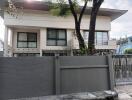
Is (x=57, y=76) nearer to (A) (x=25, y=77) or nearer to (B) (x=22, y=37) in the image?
(A) (x=25, y=77)

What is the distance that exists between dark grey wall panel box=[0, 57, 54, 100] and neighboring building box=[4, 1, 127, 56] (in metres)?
10.7

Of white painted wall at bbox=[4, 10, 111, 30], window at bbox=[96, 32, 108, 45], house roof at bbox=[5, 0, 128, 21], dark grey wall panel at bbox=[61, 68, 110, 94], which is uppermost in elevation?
house roof at bbox=[5, 0, 128, 21]

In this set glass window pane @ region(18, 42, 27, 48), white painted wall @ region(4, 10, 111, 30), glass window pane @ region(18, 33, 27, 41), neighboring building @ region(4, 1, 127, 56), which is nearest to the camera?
white painted wall @ region(4, 10, 111, 30)

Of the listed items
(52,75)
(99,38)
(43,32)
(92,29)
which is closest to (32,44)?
(43,32)

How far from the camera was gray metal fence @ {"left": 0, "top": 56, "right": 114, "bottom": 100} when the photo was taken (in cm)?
668

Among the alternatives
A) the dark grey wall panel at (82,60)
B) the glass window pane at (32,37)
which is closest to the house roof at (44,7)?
the glass window pane at (32,37)

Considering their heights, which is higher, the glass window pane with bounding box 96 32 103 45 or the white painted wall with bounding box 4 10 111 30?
the white painted wall with bounding box 4 10 111 30

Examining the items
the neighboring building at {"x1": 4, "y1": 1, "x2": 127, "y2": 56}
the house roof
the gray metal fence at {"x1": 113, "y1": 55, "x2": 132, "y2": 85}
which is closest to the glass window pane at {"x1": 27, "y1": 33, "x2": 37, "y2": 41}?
the neighboring building at {"x1": 4, "y1": 1, "x2": 127, "y2": 56}

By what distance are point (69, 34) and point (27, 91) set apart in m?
12.7

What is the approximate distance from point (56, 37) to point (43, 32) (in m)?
1.57

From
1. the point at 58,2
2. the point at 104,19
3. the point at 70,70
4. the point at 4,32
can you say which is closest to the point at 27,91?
the point at 70,70

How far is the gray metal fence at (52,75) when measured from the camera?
6.68m

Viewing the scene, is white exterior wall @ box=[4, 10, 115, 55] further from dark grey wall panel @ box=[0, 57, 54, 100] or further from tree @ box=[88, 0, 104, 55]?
dark grey wall panel @ box=[0, 57, 54, 100]

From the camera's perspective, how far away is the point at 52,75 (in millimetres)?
7184
